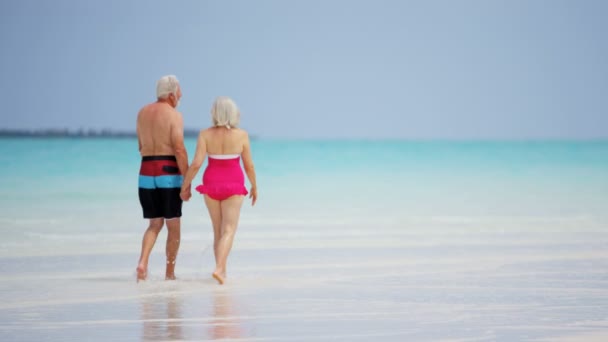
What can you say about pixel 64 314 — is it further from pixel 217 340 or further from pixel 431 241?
pixel 431 241

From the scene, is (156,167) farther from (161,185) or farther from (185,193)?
(185,193)

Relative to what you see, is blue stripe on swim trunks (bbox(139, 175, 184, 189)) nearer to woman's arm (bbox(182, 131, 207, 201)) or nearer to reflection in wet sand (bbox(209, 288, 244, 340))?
woman's arm (bbox(182, 131, 207, 201))

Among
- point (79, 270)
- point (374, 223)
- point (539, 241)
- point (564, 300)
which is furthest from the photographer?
point (374, 223)

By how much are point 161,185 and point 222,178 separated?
0.41m

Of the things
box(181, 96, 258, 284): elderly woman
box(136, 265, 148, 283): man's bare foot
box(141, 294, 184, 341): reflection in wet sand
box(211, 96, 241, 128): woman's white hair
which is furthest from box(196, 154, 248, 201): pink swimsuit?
box(141, 294, 184, 341): reflection in wet sand

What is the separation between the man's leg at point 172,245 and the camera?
272 inches

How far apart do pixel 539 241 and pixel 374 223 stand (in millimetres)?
2519

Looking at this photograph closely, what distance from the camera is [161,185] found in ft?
22.3

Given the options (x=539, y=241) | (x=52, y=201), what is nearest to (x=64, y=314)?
(x=539, y=241)

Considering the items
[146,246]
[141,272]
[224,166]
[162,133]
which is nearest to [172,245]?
[146,246]

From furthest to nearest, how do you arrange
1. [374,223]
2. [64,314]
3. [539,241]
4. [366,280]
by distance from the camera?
[374,223] → [539,241] → [366,280] → [64,314]

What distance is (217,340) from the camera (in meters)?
4.80

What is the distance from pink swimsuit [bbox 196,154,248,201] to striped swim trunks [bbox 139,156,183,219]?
0.18 metres

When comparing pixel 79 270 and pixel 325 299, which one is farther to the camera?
pixel 79 270
